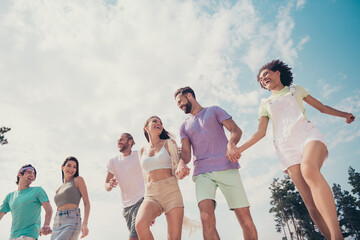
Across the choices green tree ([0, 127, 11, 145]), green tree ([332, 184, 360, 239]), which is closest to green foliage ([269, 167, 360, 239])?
green tree ([332, 184, 360, 239])

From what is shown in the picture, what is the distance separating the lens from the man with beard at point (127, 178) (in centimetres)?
619

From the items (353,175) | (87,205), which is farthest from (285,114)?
(353,175)

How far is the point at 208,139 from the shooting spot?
15.9ft

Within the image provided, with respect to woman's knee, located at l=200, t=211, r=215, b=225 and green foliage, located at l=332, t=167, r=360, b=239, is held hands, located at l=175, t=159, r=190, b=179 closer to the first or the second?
woman's knee, located at l=200, t=211, r=215, b=225

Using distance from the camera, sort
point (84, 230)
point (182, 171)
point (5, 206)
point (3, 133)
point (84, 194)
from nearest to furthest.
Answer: point (182, 171)
point (84, 230)
point (84, 194)
point (5, 206)
point (3, 133)

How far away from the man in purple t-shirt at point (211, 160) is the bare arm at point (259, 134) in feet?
0.62

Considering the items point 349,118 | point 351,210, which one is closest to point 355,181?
A: point 351,210

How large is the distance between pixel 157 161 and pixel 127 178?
7.22 ft

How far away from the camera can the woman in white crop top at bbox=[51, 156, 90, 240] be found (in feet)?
17.6

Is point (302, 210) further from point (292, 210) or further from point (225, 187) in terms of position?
point (225, 187)

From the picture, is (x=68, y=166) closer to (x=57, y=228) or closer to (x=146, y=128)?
(x=57, y=228)

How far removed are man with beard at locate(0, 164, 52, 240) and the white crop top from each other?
3.31m

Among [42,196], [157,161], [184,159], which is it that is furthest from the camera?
[42,196]

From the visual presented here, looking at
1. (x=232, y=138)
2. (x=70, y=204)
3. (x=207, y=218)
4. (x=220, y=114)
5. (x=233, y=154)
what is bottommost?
(x=207, y=218)
